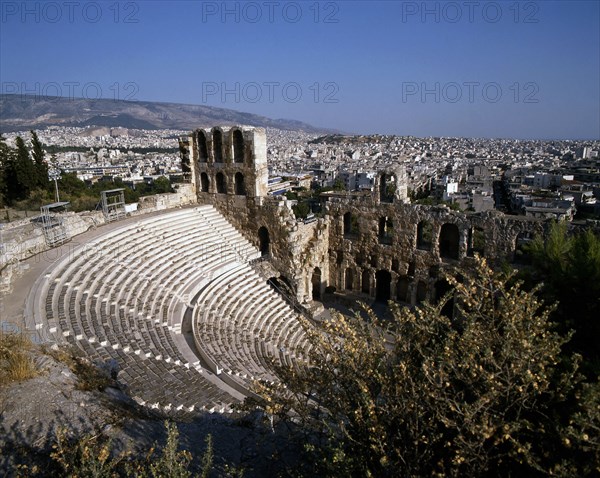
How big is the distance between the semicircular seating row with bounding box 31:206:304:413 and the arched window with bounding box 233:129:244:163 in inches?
136

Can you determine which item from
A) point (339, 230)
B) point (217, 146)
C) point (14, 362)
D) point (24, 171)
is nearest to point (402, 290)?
point (339, 230)

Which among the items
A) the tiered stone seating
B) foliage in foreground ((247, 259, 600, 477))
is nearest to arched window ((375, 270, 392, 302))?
the tiered stone seating

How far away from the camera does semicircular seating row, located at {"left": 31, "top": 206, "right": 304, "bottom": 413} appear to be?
948 centimetres

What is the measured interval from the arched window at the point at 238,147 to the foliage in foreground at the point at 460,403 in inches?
632

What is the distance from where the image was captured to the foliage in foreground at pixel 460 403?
4617mm

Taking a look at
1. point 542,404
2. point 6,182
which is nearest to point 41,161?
point 6,182

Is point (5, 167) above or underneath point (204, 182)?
above

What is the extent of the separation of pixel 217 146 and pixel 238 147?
133cm

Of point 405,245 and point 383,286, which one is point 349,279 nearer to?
point 383,286

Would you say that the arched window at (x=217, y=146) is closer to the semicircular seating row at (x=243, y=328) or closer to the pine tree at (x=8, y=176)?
the semicircular seating row at (x=243, y=328)

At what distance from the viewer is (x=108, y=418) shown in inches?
259

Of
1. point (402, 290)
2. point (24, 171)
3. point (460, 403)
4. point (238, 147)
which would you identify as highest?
point (238, 147)

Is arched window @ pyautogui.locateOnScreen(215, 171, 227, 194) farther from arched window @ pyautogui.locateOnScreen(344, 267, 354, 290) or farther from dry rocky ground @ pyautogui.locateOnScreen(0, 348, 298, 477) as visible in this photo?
dry rocky ground @ pyautogui.locateOnScreen(0, 348, 298, 477)

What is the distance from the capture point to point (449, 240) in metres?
19.8
